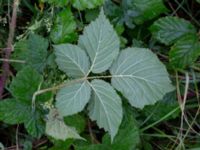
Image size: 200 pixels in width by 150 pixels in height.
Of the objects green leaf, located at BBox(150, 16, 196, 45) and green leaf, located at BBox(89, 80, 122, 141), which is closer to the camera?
green leaf, located at BBox(89, 80, 122, 141)

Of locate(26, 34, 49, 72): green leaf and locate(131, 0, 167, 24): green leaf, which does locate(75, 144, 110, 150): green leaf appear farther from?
locate(131, 0, 167, 24): green leaf

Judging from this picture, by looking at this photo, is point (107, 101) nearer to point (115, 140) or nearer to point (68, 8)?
point (115, 140)

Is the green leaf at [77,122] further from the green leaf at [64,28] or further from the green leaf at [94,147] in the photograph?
the green leaf at [64,28]

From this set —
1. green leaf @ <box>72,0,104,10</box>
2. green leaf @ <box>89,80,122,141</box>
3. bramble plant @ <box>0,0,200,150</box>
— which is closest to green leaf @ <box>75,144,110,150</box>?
bramble plant @ <box>0,0,200,150</box>

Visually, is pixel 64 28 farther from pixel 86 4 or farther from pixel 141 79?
pixel 141 79

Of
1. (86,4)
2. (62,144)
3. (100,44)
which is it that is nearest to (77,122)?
(62,144)
